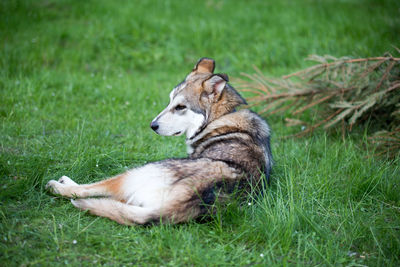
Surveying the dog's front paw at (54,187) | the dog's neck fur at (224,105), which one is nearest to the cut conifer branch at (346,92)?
the dog's neck fur at (224,105)

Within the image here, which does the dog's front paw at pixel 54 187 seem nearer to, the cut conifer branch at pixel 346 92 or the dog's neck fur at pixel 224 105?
the dog's neck fur at pixel 224 105

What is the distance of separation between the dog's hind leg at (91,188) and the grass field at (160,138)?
0.35 feet

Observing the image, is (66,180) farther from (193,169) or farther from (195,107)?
(195,107)

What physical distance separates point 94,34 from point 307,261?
290 inches

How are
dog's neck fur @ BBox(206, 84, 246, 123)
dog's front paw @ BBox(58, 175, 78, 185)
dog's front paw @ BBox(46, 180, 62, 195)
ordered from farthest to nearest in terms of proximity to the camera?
dog's neck fur @ BBox(206, 84, 246, 123), dog's front paw @ BBox(58, 175, 78, 185), dog's front paw @ BBox(46, 180, 62, 195)

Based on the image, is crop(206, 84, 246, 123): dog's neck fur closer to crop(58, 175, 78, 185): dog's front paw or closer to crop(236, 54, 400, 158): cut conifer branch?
crop(236, 54, 400, 158): cut conifer branch

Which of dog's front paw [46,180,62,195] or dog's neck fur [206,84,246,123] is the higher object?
dog's neck fur [206,84,246,123]

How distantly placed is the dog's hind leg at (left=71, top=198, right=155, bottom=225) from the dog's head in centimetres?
124

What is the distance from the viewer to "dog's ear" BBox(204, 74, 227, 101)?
4.19m

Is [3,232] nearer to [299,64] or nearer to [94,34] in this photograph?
[94,34]

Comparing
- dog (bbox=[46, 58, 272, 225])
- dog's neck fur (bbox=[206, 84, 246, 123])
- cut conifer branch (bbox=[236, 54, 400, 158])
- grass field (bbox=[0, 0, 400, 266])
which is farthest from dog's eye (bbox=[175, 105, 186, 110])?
cut conifer branch (bbox=[236, 54, 400, 158])

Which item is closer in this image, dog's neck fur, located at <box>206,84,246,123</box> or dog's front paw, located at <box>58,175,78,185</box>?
dog's front paw, located at <box>58,175,78,185</box>

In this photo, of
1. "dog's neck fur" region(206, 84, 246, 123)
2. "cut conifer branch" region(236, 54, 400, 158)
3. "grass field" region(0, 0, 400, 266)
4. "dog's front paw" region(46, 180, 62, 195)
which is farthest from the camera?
"cut conifer branch" region(236, 54, 400, 158)

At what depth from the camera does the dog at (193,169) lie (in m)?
3.08
